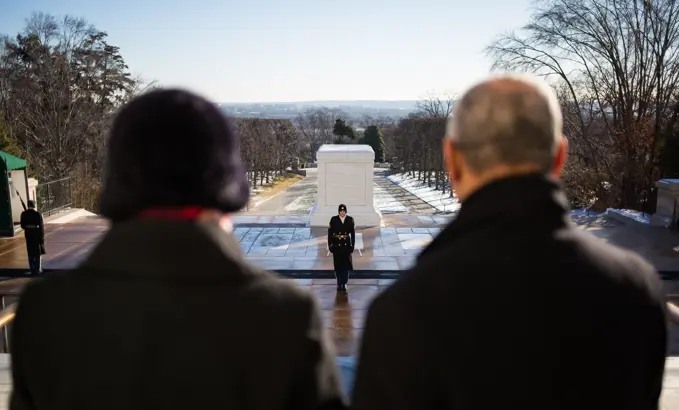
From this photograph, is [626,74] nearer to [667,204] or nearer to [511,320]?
[667,204]

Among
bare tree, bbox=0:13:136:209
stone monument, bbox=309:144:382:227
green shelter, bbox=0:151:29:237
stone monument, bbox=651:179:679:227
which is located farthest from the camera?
bare tree, bbox=0:13:136:209

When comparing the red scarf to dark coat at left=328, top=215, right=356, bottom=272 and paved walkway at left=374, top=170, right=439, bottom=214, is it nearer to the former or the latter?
dark coat at left=328, top=215, right=356, bottom=272

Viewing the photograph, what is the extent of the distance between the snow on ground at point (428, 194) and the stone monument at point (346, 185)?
12.8m

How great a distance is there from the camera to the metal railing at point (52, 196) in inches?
614

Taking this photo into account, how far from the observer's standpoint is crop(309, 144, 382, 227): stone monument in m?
13.9

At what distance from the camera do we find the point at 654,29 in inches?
792

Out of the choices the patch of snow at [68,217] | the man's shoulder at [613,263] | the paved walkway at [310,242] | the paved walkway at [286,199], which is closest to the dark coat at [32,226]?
the paved walkway at [310,242]

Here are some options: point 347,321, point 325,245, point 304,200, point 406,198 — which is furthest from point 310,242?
point 406,198

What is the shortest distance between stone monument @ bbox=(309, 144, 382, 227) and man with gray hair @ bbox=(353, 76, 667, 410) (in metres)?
12.5

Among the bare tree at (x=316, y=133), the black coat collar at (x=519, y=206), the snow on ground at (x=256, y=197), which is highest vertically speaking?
the black coat collar at (x=519, y=206)

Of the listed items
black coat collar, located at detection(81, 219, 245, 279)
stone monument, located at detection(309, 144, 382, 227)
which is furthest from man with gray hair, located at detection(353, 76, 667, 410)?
stone monument, located at detection(309, 144, 382, 227)

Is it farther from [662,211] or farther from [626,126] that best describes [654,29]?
[662,211]

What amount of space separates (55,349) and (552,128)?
1.24m

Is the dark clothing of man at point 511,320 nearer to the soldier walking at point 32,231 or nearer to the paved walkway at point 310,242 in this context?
the paved walkway at point 310,242
